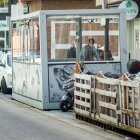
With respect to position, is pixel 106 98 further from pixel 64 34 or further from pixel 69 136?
pixel 64 34

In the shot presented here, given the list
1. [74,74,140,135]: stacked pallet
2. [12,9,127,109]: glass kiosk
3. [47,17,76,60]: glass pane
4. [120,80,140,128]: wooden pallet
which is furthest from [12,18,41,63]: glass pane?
[120,80,140,128]: wooden pallet

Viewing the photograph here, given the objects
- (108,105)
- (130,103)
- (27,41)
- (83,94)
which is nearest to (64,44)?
(27,41)

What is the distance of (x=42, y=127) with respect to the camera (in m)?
14.5

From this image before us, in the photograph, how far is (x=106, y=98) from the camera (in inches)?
545

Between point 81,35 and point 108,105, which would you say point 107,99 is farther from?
point 81,35

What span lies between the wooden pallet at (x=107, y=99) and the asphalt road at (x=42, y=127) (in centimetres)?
33

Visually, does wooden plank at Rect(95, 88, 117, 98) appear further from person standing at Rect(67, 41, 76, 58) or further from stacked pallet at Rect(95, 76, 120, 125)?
person standing at Rect(67, 41, 76, 58)

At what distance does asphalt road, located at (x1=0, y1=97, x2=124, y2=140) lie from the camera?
508 inches

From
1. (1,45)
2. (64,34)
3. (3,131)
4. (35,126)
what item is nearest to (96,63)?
(64,34)

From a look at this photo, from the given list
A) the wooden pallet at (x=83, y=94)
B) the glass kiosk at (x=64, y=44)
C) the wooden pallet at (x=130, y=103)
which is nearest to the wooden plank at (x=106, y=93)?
the wooden pallet at (x=130, y=103)

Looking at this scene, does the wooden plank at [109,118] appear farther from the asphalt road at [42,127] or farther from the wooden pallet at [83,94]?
the wooden pallet at [83,94]

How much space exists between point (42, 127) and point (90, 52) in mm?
4932

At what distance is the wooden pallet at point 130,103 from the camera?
12.2 metres

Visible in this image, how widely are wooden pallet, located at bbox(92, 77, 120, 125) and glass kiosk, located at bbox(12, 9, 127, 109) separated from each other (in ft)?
13.4
